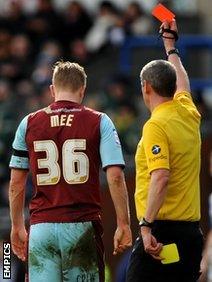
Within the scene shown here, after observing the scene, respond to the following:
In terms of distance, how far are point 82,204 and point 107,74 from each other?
34.6ft

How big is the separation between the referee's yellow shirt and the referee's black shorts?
0.24ft

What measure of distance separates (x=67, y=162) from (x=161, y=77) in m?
0.89

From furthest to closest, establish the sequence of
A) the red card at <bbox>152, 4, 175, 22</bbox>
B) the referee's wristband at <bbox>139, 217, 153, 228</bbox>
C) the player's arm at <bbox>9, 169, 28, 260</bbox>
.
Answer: the red card at <bbox>152, 4, 175, 22</bbox>, the player's arm at <bbox>9, 169, 28, 260</bbox>, the referee's wristband at <bbox>139, 217, 153, 228</bbox>

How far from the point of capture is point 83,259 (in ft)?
30.1

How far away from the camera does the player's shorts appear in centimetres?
912

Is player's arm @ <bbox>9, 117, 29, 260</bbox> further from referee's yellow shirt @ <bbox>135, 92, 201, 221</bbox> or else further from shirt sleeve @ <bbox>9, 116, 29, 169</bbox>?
referee's yellow shirt @ <bbox>135, 92, 201, 221</bbox>

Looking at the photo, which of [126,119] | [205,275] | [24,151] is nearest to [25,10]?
[126,119]

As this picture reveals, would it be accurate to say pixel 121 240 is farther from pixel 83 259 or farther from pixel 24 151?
pixel 24 151

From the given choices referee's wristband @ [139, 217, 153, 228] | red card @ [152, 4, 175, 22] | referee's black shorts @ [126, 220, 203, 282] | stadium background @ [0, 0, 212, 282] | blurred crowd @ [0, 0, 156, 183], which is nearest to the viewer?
referee's wristband @ [139, 217, 153, 228]

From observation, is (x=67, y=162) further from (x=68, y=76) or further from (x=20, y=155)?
(x=68, y=76)

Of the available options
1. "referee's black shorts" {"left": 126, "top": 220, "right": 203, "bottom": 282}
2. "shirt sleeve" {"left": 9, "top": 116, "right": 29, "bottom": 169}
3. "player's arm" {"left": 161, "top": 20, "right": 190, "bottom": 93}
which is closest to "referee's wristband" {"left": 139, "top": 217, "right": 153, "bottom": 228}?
"referee's black shorts" {"left": 126, "top": 220, "right": 203, "bottom": 282}

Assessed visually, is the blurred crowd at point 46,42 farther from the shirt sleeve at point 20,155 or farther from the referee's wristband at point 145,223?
the referee's wristband at point 145,223

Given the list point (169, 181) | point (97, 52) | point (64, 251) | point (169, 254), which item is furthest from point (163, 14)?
point (97, 52)

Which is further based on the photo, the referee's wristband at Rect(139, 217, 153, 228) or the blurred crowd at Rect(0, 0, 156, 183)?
the blurred crowd at Rect(0, 0, 156, 183)
